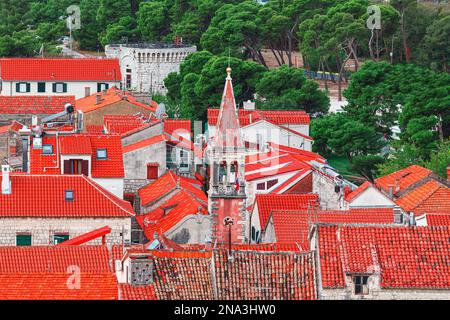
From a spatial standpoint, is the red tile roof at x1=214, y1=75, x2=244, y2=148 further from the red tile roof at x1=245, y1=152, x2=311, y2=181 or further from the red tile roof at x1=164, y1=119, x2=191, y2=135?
the red tile roof at x1=164, y1=119, x2=191, y2=135

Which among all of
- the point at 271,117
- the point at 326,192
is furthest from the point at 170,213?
the point at 271,117

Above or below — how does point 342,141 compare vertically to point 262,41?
below

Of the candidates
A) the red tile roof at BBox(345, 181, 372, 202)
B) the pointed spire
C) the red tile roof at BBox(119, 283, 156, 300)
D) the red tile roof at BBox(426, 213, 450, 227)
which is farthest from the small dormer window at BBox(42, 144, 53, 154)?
the red tile roof at BBox(119, 283, 156, 300)

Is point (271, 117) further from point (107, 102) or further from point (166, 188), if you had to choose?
point (166, 188)

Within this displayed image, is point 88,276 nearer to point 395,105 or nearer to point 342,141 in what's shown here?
point 342,141

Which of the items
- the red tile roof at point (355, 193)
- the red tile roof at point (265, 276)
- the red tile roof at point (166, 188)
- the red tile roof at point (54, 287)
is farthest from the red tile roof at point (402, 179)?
the red tile roof at point (54, 287)
